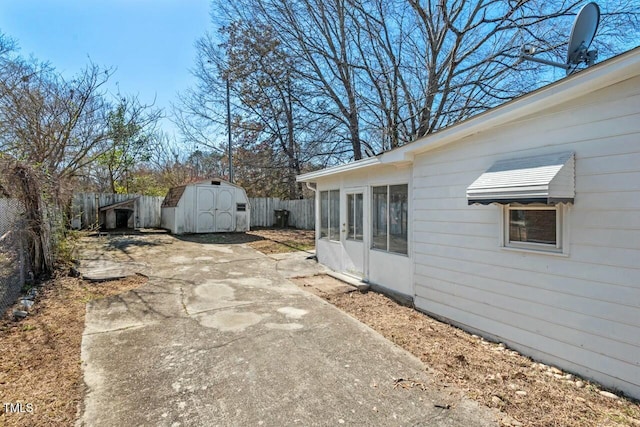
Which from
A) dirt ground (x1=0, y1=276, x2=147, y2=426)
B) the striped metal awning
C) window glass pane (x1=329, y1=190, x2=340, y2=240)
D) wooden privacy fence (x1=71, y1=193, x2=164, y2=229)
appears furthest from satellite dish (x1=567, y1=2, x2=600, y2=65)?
wooden privacy fence (x1=71, y1=193, x2=164, y2=229)

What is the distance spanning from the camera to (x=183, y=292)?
17.4 feet

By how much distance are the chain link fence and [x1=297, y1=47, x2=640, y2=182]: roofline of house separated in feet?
→ 19.5

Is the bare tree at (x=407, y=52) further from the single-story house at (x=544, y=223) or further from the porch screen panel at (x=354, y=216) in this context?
the single-story house at (x=544, y=223)

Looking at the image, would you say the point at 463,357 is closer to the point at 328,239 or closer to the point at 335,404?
the point at 335,404

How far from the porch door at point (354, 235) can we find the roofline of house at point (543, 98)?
1788 mm

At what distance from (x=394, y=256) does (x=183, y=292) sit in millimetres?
3711

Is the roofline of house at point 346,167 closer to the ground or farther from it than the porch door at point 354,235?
farther from it

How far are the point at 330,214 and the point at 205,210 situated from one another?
7830 millimetres

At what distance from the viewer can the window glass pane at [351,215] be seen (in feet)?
21.2

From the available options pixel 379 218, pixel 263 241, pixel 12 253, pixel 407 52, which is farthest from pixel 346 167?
pixel 407 52

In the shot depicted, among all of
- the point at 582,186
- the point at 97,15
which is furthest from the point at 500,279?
the point at 97,15

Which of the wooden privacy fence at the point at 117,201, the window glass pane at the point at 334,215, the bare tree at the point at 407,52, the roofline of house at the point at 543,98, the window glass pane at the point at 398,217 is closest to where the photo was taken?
the roofline of house at the point at 543,98

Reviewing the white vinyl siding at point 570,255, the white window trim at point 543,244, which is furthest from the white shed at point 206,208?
the white window trim at point 543,244

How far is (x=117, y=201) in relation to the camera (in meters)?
14.2
